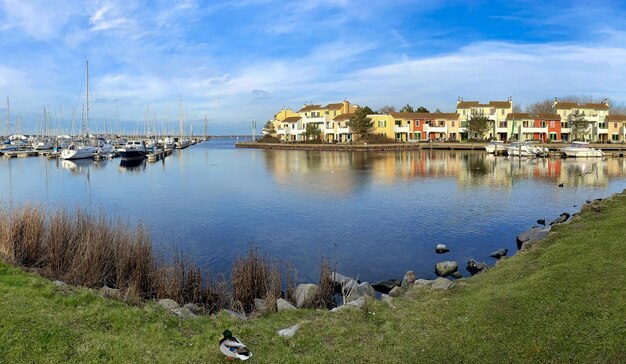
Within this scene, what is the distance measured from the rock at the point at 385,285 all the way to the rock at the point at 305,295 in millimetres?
2775

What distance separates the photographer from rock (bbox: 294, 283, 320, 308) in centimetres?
1152

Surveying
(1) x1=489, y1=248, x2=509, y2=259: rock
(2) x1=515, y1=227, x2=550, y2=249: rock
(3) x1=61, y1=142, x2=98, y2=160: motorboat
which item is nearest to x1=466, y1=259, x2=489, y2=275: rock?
(1) x1=489, y1=248, x2=509, y2=259: rock

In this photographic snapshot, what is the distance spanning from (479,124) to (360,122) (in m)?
23.3

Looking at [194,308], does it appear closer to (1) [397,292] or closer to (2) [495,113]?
(1) [397,292]

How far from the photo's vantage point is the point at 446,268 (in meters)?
15.6

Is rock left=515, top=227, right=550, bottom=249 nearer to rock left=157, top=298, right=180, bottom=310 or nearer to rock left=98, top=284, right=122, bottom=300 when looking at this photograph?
rock left=157, top=298, right=180, bottom=310

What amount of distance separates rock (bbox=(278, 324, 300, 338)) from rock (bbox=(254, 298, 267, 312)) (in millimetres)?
1912

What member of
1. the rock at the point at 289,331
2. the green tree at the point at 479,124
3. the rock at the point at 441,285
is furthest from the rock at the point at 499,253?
the green tree at the point at 479,124

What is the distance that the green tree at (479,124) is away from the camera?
88.9m

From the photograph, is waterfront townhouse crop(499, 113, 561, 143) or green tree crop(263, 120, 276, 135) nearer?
waterfront townhouse crop(499, 113, 561, 143)

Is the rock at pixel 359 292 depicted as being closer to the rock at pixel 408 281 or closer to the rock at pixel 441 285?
the rock at pixel 408 281

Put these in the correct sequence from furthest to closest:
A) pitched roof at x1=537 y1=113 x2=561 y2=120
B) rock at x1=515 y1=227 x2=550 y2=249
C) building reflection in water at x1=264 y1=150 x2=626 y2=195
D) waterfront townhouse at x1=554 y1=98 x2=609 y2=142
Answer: pitched roof at x1=537 y1=113 x2=561 y2=120, waterfront townhouse at x1=554 y1=98 x2=609 y2=142, building reflection in water at x1=264 y1=150 x2=626 y2=195, rock at x1=515 y1=227 x2=550 y2=249

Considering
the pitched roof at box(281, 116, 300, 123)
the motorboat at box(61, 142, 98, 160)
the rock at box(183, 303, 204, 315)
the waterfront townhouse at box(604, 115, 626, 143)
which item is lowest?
the rock at box(183, 303, 204, 315)

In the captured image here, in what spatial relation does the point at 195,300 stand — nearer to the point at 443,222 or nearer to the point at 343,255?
the point at 343,255
